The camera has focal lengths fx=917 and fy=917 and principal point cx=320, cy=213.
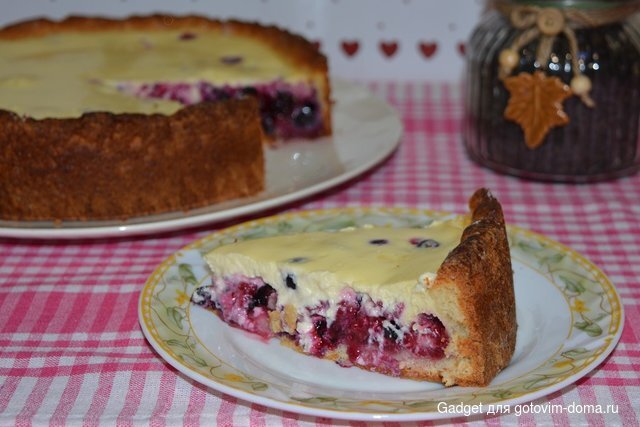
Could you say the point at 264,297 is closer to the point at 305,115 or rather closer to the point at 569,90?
the point at 569,90

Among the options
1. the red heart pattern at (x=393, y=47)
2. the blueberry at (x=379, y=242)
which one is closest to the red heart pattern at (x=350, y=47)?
the red heart pattern at (x=393, y=47)

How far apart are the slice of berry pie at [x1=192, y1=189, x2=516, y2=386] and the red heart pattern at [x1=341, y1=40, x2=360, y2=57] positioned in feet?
6.60

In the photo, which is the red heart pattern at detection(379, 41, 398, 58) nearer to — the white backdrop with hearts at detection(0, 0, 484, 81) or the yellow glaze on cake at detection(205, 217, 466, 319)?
the white backdrop with hearts at detection(0, 0, 484, 81)

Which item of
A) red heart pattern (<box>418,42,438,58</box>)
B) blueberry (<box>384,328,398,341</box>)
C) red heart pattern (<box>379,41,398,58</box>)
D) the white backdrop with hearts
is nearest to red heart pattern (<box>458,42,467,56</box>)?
the white backdrop with hearts

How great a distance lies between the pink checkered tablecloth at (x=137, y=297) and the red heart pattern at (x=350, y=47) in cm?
74

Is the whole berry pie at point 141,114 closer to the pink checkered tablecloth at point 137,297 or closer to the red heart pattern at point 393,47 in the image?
the pink checkered tablecloth at point 137,297

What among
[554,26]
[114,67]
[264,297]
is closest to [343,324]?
[264,297]

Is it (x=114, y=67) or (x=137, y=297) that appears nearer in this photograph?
(x=137, y=297)

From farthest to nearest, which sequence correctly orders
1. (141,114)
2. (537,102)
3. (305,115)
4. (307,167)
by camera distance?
1. (305,115)
2. (307,167)
3. (537,102)
4. (141,114)

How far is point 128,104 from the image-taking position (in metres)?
2.87

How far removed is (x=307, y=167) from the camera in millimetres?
2941

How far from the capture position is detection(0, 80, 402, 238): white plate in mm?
2414

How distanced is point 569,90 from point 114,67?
1605mm

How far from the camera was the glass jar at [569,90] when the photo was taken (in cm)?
270
